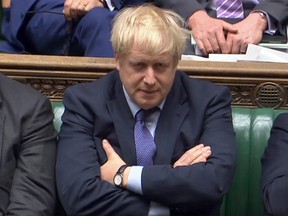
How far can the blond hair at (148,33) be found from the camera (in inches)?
93.4

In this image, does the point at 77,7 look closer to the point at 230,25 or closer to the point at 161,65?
the point at 230,25

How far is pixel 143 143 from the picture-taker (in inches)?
98.7

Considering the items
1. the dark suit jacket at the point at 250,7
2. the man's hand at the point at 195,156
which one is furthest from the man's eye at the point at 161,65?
the dark suit jacket at the point at 250,7

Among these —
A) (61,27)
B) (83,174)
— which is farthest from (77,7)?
(83,174)

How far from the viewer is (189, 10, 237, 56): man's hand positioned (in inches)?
122

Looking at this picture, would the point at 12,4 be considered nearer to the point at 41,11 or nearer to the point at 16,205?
the point at 41,11

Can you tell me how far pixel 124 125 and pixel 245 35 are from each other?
822 millimetres

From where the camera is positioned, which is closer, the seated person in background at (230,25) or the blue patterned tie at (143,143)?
the blue patterned tie at (143,143)

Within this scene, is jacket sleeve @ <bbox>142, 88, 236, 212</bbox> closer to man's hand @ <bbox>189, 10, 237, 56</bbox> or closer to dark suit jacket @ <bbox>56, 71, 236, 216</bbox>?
dark suit jacket @ <bbox>56, 71, 236, 216</bbox>

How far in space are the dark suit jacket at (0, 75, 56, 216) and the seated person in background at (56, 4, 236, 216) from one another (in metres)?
0.04

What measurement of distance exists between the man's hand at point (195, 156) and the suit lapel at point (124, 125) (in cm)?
15

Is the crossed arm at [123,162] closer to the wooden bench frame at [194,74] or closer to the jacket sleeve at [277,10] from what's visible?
the wooden bench frame at [194,74]

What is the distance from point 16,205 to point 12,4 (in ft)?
4.04

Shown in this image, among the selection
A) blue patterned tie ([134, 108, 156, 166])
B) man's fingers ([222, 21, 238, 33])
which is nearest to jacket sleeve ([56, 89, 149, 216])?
blue patterned tie ([134, 108, 156, 166])
